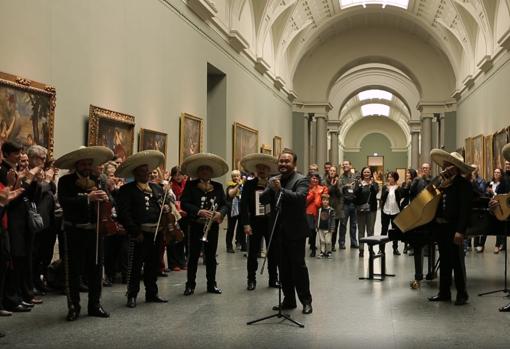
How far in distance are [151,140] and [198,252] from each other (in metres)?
4.90

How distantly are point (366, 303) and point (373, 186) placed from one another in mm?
6340

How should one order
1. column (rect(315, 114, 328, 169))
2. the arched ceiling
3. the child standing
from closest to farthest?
the child standing
the arched ceiling
column (rect(315, 114, 328, 169))

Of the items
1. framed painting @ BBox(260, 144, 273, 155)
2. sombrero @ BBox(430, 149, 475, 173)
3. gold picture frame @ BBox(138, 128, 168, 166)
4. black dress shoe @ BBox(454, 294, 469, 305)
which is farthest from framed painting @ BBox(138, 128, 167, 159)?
framed painting @ BBox(260, 144, 273, 155)

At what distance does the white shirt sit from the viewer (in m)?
13.9

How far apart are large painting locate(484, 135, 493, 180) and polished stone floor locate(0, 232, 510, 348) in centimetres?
→ 1140

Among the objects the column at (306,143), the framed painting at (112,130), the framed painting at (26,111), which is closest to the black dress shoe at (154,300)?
the framed painting at (26,111)

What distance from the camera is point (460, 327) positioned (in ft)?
22.5

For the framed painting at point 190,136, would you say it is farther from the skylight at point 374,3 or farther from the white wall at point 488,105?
the skylight at point 374,3

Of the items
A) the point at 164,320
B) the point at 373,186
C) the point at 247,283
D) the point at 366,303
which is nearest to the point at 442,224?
the point at 366,303

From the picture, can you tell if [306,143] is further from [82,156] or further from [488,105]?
[82,156]

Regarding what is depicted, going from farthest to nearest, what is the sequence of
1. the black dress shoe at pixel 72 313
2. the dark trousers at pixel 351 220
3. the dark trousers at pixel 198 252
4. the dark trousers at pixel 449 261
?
the dark trousers at pixel 351 220 < the dark trousers at pixel 198 252 < the dark trousers at pixel 449 261 < the black dress shoe at pixel 72 313

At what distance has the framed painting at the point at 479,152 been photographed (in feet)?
72.5

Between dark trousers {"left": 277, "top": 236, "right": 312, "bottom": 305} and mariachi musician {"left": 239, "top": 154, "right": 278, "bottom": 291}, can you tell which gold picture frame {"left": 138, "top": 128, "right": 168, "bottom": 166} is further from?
dark trousers {"left": 277, "top": 236, "right": 312, "bottom": 305}

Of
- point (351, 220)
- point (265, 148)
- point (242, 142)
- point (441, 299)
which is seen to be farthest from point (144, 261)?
point (265, 148)
